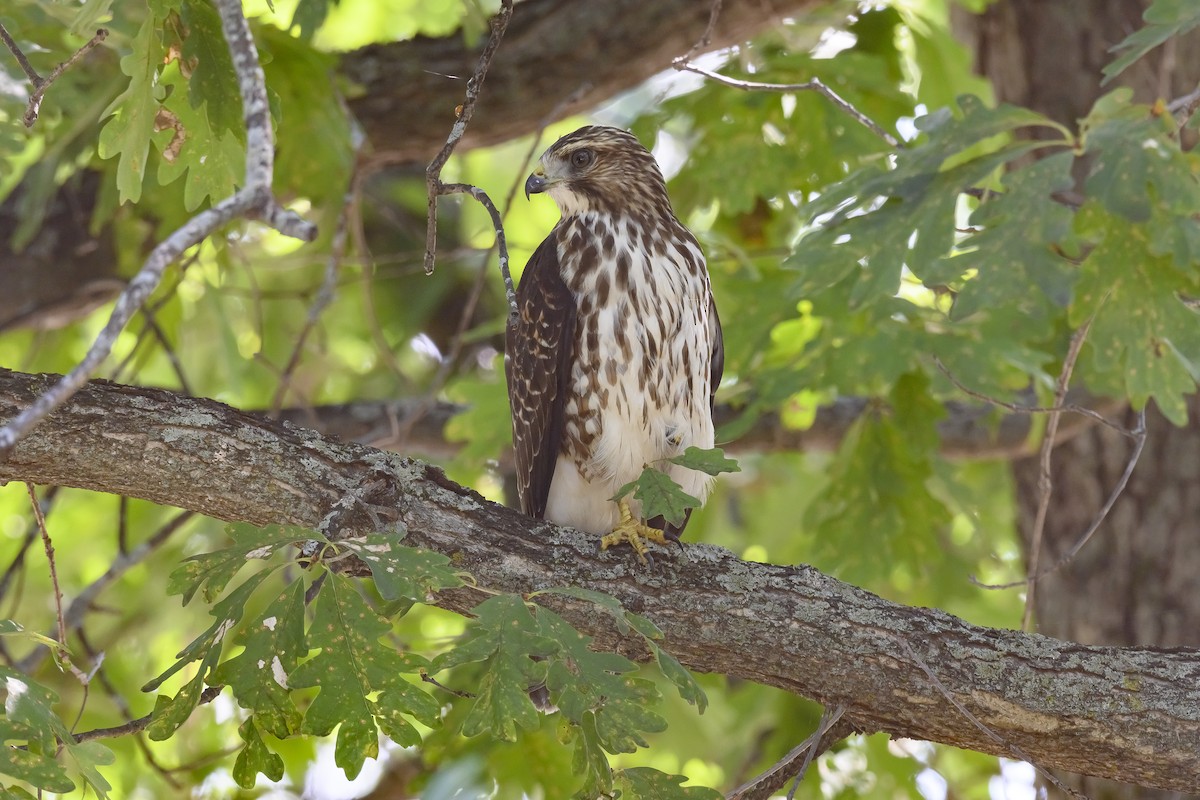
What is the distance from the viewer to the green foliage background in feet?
8.20

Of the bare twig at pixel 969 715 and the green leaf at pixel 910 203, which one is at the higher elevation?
the green leaf at pixel 910 203

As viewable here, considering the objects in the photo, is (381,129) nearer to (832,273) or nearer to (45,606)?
(832,273)

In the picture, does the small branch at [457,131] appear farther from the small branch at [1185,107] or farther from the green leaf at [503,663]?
the small branch at [1185,107]

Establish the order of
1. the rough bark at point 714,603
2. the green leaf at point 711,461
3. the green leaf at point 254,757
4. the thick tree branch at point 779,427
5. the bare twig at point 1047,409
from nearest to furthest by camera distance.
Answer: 1. the green leaf at point 254,757
2. the green leaf at point 711,461
3. the rough bark at point 714,603
4. the bare twig at point 1047,409
5. the thick tree branch at point 779,427

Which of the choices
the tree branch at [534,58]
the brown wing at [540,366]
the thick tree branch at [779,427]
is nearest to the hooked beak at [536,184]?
the brown wing at [540,366]

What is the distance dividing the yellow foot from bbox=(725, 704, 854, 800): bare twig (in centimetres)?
59

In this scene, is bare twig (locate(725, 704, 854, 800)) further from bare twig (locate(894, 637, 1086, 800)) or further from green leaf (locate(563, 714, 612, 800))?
green leaf (locate(563, 714, 612, 800))

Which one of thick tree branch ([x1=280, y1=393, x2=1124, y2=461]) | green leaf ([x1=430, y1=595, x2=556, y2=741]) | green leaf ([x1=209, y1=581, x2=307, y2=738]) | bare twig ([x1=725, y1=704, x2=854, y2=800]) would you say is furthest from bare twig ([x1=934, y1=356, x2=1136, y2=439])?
green leaf ([x1=209, y1=581, x2=307, y2=738])

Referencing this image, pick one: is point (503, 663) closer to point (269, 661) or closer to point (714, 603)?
point (269, 661)

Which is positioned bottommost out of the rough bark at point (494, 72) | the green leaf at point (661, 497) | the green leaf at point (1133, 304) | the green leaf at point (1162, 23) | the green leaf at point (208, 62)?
the green leaf at point (661, 497)

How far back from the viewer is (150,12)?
2984mm

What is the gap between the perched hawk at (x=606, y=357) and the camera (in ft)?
13.6

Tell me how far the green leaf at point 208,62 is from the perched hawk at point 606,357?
1.35 meters

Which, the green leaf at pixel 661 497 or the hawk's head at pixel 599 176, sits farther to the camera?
the hawk's head at pixel 599 176
